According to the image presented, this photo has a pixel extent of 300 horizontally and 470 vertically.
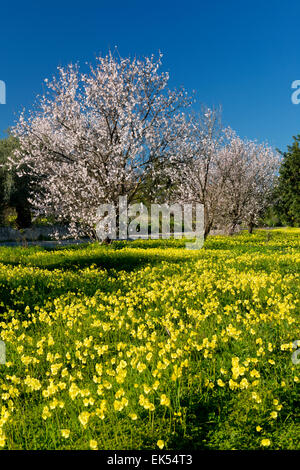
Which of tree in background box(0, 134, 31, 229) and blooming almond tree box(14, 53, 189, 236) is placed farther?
tree in background box(0, 134, 31, 229)

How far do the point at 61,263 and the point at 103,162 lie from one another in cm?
510

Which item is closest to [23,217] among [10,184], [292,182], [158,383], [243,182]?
[10,184]

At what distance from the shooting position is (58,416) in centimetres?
376

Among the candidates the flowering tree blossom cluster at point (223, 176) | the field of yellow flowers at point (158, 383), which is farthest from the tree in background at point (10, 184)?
the field of yellow flowers at point (158, 383)

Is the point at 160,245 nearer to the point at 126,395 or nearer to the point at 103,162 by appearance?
the point at 103,162

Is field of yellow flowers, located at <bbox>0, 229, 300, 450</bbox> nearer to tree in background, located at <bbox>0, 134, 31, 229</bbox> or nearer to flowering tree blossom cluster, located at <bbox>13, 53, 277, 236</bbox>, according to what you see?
flowering tree blossom cluster, located at <bbox>13, 53, 277, 236</bbox>

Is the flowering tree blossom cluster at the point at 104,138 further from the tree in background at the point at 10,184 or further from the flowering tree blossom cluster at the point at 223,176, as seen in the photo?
the tree in background at the point at 10,184

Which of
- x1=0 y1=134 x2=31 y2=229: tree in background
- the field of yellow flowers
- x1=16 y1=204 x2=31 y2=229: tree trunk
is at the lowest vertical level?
the field of yellow flowers

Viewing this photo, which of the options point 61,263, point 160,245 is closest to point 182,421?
point 61,263

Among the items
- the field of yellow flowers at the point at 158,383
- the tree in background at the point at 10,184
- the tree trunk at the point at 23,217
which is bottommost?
the field of yellow flowers at the point at 158,383

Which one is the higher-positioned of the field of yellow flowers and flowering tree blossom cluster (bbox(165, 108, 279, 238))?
flowering tree blossom cluster (bbox(165, 108, 279, 238))

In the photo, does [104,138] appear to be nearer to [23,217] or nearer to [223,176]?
[223,176]

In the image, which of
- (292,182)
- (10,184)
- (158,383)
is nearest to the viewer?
(158,383)

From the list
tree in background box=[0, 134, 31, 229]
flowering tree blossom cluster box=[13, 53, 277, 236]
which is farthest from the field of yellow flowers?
tree in background box=[0, 134, 31, 229]
